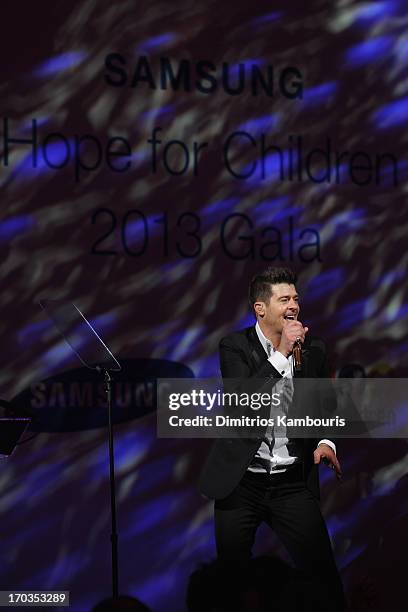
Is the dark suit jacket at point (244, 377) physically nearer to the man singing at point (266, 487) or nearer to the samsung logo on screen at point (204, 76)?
the man singing at point (266, 487)

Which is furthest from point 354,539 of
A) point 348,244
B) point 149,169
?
point 149,169

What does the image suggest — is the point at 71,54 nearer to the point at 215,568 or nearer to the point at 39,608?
the point at 39,608

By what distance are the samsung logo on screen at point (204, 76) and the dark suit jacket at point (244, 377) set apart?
4.86 feet

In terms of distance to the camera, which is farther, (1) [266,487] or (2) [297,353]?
(1) [266,487]

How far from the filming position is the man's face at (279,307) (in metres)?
3.75

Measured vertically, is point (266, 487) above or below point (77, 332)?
below

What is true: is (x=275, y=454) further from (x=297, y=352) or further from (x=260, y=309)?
(x=260, y=309)

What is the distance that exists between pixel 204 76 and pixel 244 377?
5.83 ft

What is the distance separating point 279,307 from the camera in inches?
148

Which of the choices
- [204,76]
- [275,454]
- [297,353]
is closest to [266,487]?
[275,454]

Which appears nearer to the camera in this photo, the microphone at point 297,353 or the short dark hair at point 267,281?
the microphone at point 297,353

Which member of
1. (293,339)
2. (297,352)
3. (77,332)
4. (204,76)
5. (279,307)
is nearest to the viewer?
(293,339)

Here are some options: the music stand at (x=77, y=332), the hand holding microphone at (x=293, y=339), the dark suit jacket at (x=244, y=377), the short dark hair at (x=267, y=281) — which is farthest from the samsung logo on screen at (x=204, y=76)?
the hand holding microphone at (x=293, y=339)

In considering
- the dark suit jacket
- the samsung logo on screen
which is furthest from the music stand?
the samsung logo on screen
